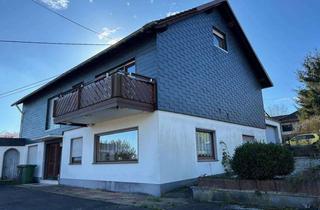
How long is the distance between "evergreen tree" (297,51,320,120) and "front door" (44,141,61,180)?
893 inches

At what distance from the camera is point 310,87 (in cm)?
2500

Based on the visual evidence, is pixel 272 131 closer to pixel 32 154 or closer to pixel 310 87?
pixel 310 87

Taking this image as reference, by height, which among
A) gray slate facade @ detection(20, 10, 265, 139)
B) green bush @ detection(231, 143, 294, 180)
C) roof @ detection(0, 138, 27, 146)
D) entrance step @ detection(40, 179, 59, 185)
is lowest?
entrance step @ detection(40, 179, 59, 185)

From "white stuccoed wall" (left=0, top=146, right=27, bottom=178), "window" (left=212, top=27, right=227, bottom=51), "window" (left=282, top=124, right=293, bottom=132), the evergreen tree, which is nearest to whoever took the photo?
"window" (left=212, top=27, right=227, bottom=51)

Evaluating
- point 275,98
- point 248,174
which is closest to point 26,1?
point 248,174

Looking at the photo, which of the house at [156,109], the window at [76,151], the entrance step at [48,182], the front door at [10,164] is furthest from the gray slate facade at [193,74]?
the entrance step at [48,182]

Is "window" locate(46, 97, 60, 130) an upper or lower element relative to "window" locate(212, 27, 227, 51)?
lower

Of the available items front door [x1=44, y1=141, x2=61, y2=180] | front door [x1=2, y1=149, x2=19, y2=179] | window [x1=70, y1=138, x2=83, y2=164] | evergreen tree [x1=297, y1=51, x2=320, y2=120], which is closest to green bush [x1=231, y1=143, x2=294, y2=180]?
window [x1=70, y1=138, x2=83, y2=164]

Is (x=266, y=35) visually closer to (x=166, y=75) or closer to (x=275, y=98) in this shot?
(x=166, y=75)

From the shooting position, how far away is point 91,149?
12320 mm

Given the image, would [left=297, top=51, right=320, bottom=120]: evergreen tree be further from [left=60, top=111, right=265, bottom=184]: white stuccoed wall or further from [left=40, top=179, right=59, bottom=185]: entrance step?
[left=40, top=179, right=59, bottom=185]: entrance step

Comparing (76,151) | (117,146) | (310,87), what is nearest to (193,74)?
(117,146)

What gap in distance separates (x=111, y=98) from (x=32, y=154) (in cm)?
1241

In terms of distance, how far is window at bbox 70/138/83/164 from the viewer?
44.1 feet
